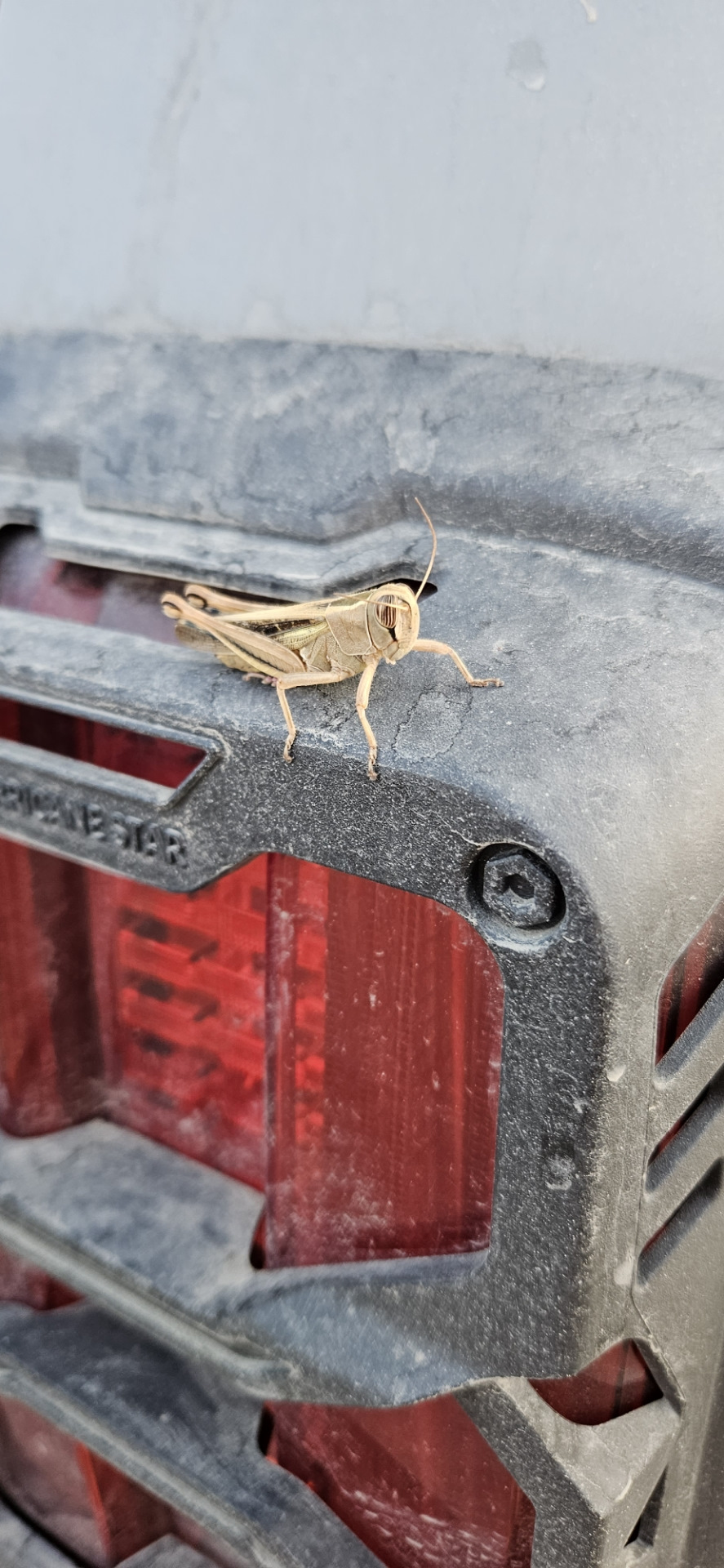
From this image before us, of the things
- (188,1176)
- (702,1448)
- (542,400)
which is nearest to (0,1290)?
(188,1176)

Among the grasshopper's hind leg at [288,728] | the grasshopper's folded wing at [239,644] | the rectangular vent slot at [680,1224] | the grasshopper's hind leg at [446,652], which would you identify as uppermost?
the grasshopper's hind leg at [446,652]

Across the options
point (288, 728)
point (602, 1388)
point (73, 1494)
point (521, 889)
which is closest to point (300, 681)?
point (288, 728)

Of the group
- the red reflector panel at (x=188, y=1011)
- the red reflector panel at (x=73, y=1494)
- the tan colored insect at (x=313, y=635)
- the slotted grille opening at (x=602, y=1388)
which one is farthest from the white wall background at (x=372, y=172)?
the red reflector panel at (x=73, y=1494)

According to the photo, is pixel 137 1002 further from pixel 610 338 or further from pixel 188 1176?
pixel 610 338

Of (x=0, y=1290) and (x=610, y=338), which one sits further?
(x=0, y=1290)

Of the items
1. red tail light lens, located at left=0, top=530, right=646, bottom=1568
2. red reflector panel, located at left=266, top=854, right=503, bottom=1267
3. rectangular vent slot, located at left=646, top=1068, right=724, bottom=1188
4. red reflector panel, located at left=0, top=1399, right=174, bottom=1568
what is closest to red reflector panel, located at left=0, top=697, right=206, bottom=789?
red tail light lens, located at left=0, top=530, right=646, bottom=1568

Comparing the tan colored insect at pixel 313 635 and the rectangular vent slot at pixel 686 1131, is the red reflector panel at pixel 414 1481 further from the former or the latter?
the tan colored insect at pixel 313 635

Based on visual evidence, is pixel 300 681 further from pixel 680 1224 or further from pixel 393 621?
pixel 680 1224
